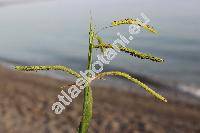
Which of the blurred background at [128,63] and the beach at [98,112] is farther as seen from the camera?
the blurred background at [128,63]

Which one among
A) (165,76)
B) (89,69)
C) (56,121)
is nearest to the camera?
(89,69)

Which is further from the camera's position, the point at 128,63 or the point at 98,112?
the point at 128,63

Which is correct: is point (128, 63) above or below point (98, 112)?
above

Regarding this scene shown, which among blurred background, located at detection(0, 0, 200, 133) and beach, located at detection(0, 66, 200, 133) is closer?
beach, located at detection(0, 66, 200, 133)

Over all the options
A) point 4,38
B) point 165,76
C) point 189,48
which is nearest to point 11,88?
point 165,76

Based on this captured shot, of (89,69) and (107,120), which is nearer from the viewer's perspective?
(89,69)

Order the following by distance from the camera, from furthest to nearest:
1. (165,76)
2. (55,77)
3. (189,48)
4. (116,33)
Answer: (116,33)
(189,48)
(55,77)
(165,76)

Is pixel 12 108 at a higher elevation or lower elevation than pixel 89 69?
lower

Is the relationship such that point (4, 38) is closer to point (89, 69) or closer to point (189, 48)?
point (189, 48)
